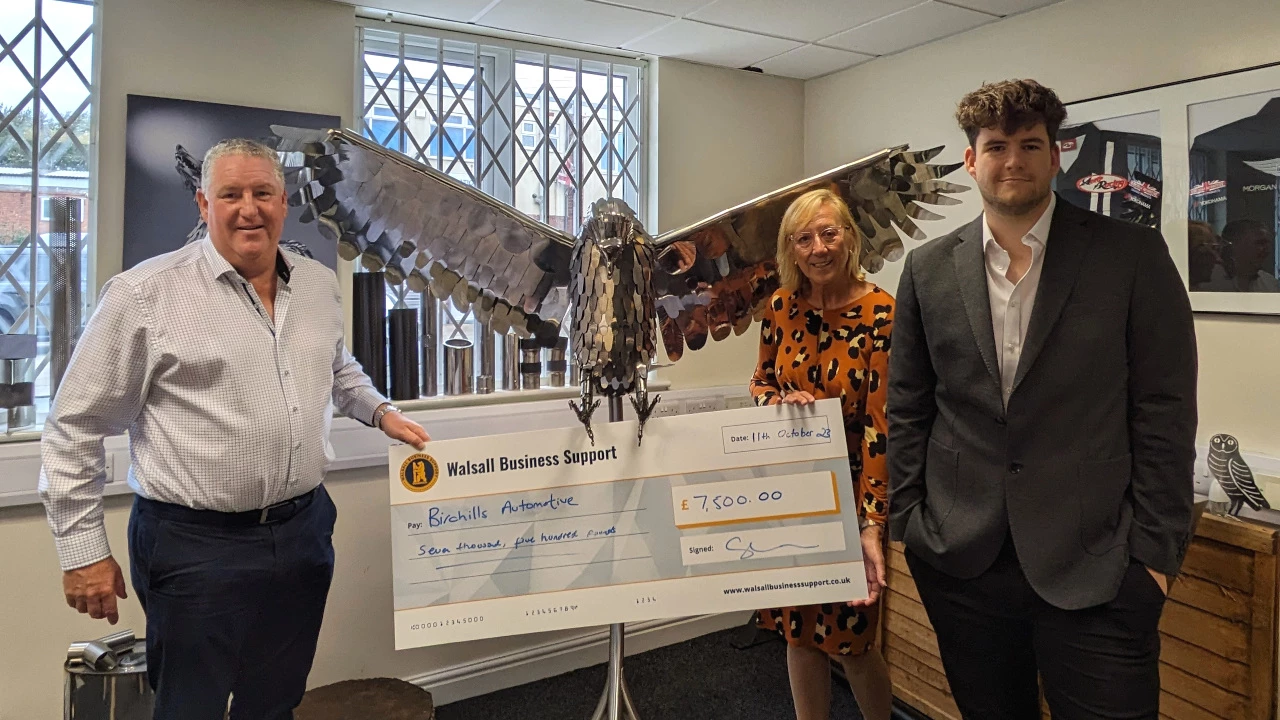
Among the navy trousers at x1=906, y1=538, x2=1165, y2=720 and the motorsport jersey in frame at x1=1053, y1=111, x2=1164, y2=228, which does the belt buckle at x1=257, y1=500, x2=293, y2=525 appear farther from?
the motorsport jersey in frame at x1=1053, y1=111, x2=1164, y2=228

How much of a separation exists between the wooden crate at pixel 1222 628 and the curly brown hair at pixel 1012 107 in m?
1.10

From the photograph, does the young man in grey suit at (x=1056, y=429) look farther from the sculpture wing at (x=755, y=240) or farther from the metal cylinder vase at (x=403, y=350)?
the metal cylinder vase at (x=403, y=350)

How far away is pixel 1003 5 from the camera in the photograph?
7.32ft

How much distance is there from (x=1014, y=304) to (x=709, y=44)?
1.79 m

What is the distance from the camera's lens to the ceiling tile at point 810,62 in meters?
2.68

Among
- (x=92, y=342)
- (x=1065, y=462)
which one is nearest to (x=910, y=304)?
(x=1065, y=462)

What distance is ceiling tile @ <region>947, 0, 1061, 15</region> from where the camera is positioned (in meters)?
2.20

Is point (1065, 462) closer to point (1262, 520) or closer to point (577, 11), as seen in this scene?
point (1262, 520)

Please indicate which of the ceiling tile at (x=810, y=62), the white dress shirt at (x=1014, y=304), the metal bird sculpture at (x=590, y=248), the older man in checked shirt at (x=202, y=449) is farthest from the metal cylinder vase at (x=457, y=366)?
the white dress shirt at (x=1014, y=304)

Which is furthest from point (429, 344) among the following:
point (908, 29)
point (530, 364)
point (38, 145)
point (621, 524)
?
point (908, 29)

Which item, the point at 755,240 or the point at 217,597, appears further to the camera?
the point at 755,240

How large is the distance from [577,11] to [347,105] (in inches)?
28.6

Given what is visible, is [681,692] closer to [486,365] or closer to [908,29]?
[486,365]

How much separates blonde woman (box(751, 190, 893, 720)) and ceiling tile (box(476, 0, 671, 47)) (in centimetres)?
114
